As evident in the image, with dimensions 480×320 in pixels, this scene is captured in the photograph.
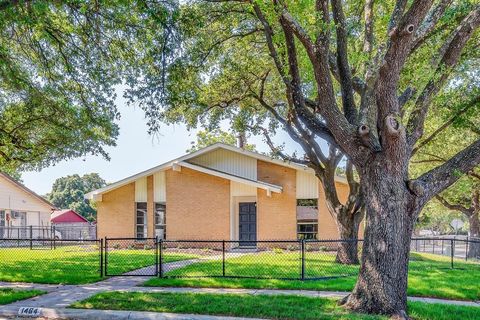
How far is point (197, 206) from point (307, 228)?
5.46 m

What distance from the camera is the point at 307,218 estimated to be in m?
20.0

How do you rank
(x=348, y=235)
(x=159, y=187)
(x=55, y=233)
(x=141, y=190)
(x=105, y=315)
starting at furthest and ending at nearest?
1. (x=55, y=233)
2. (x=141, y=190)
3. (x=159, y=187)
4. (x=348, y=235)
5. (x=105, y=315)

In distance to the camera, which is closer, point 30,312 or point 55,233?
point 30,312

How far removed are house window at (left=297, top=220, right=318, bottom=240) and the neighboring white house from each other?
18144mm

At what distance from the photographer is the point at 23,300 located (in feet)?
27.1

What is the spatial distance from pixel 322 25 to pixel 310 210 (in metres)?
13.4

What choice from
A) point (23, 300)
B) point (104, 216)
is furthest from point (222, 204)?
point (23, 300)

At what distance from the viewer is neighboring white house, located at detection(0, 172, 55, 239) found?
97.9 feet

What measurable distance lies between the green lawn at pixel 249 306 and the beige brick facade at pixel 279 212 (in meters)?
11.6

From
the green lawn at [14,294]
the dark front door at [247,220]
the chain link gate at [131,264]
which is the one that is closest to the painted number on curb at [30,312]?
the green lawn at [14,294]

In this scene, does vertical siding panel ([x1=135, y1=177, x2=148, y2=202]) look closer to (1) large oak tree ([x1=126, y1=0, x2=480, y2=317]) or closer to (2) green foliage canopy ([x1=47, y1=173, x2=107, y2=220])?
(1) large oak tree ([x1=126, y1=0, x2=480, y2=317])

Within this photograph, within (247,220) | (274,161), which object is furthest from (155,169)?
(274,161)

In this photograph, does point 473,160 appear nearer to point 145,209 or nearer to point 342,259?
point 342,259

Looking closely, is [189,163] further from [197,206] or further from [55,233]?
[55,233]
